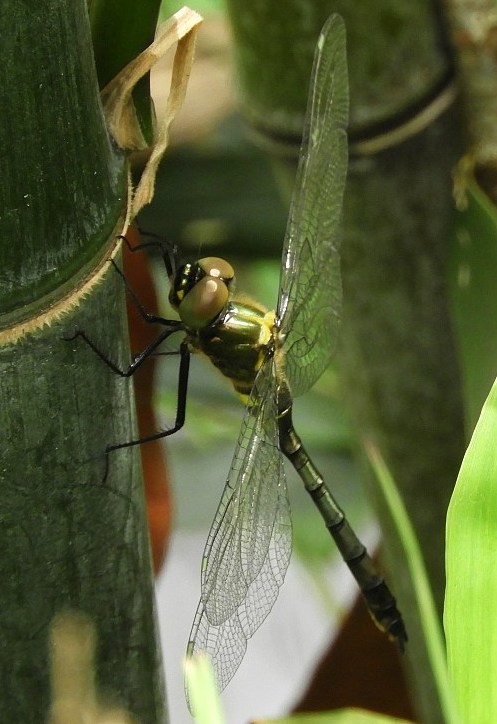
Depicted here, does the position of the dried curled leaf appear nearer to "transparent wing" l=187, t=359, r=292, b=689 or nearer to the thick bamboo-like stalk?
the thick bamboo-like stalk

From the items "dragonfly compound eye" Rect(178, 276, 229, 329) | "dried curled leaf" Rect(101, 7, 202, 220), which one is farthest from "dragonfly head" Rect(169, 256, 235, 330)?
"dried curled leaf" Rect(101, 7, 202, 220)

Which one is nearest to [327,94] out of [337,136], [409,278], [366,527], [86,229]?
[337,136]

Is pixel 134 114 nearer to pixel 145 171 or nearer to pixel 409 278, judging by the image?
pixel 145 171

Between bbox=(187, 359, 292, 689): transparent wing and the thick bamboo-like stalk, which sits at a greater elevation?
the thick bamboo-like stalk

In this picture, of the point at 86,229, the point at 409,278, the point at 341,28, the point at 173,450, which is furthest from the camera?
the point at 173,450

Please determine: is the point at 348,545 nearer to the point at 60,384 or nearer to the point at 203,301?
the point at 203,301

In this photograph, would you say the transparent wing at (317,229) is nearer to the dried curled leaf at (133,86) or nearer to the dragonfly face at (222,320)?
the dragonfly face at (222,320)
